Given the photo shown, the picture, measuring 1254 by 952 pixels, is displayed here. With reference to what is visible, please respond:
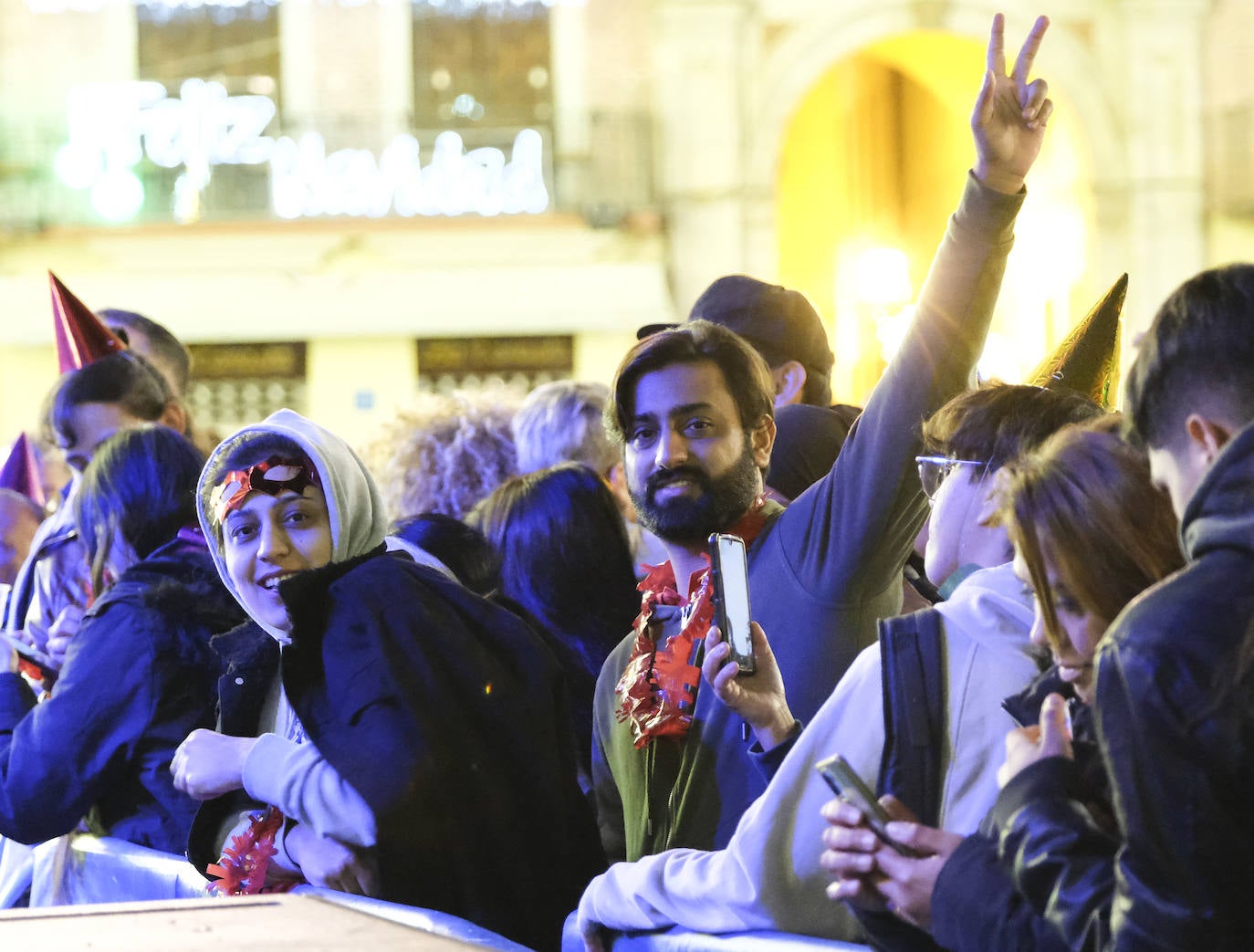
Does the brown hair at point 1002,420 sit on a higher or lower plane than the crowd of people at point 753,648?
higher

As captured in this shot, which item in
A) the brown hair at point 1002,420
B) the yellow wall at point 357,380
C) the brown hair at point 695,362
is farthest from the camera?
the yellow wall at point 357,380

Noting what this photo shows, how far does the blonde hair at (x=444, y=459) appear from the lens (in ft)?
18.7

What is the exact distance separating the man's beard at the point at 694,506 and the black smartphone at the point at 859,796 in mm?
1080

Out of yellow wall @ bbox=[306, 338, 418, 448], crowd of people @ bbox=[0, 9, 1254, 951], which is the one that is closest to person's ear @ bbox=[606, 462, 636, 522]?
crowd of people @ bbox=[0, 9, 1254, 951]

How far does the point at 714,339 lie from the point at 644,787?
3.01 ft

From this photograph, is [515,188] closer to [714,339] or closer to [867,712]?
[714,339]

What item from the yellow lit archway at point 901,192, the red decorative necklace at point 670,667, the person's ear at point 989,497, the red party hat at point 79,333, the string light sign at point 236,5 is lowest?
the red decorative necklace at point 670,667

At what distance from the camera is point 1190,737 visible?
179 cm

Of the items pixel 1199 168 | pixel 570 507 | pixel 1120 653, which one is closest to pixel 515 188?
pixel 1199 168

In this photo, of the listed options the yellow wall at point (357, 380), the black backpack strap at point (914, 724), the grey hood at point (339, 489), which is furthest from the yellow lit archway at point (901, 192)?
the black backpack strap at point (914, 724)

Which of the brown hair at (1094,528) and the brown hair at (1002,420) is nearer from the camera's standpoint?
the brown hair at (1094,528)

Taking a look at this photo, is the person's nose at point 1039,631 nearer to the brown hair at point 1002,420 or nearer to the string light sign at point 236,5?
the brown hair at point 1002,420

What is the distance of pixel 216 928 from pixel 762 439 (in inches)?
59.5

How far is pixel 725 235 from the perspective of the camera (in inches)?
687
